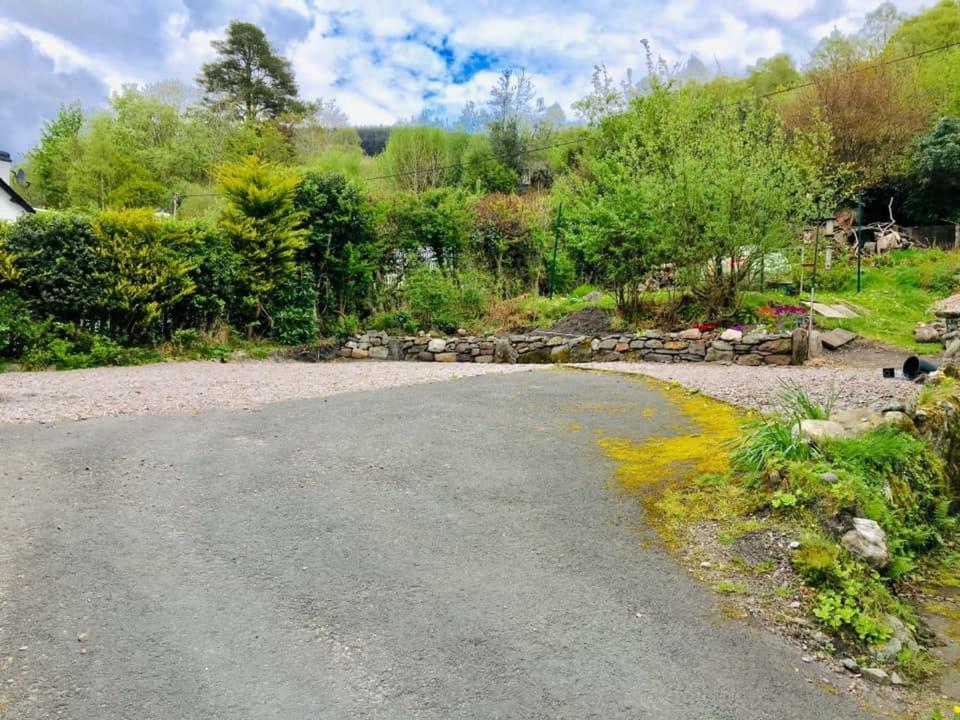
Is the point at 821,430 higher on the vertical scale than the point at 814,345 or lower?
higher

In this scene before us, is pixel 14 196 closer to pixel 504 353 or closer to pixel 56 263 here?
pixel 56 263

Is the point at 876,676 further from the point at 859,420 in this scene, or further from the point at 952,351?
the point at 952,351

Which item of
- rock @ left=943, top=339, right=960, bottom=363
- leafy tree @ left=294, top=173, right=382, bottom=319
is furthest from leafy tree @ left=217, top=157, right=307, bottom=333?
rock @ left=943, top=339, right=960, bottom=363

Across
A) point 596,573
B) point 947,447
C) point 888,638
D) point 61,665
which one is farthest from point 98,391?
point 947,447

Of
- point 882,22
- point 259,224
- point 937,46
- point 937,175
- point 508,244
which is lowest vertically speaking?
point 508,244

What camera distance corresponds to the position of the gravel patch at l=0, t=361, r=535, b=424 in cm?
736

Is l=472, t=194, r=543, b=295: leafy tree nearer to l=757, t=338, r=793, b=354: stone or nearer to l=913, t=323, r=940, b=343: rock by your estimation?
l=757, t=338, r=793, b=354: stone

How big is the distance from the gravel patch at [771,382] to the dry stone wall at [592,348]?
49cm

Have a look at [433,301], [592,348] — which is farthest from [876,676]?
[433,301]

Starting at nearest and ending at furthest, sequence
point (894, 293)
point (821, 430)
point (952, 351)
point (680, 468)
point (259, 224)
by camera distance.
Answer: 1. point (821, 430)
2. point (680, 468)
3. point (952, 351)
4. point (259, 224)
5. point (894, 293)

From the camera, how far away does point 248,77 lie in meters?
40.8

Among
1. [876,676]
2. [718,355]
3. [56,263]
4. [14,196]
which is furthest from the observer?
[14,196]

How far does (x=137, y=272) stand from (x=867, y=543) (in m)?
11.5

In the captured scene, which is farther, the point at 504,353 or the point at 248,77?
the point at 248,77
